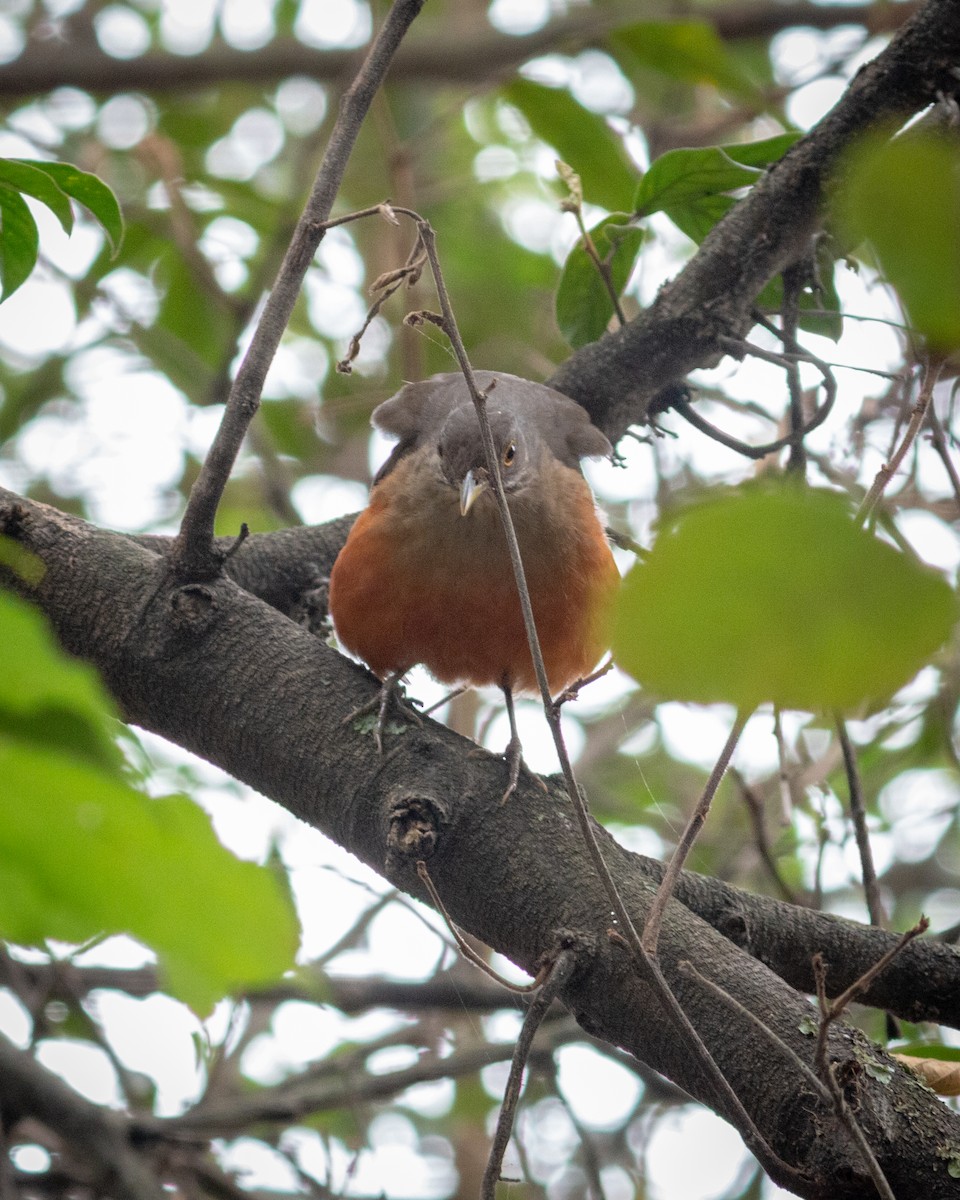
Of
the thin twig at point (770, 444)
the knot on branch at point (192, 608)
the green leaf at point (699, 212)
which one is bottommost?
the knot on branch at point (192, 608)

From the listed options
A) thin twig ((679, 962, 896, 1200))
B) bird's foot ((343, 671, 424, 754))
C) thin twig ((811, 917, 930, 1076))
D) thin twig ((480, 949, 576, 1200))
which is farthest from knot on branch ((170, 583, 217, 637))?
thin twig ((811, 917, 930, 1076))

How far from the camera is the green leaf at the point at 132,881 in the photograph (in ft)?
2.15

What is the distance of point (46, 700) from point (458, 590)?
2.29 m

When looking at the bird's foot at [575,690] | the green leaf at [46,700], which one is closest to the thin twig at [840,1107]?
the bird's foot at [575,690]

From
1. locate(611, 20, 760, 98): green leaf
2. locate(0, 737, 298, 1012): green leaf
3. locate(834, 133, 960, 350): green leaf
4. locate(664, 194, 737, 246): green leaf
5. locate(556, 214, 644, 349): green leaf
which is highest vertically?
locate(611, 20, 760, 98): green leaf

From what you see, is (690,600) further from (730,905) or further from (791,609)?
(730,905)

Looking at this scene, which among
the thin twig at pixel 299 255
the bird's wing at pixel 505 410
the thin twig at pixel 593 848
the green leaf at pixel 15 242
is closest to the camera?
the thin twig at pixel 593 848

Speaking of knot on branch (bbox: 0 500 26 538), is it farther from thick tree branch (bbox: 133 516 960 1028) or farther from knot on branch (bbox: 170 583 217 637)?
thick tree branch (bbox: 133 516 960 1028)

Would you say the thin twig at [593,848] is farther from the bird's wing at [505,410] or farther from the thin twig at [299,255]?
the bird's wing at [505,410]

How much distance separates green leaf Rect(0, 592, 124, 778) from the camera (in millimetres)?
736

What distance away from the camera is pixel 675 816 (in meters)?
5.15

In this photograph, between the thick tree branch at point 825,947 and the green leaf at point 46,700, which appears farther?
the thick tree branch at point 825,947

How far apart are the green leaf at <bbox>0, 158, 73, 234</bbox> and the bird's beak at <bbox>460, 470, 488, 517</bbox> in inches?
48.6

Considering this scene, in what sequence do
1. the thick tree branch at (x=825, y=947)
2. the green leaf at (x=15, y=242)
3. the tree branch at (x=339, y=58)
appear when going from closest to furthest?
1. the green leaf at (x=15, y=242)
2. the thick tree branch at (x=825, y=947)
3. the tree branch at (x=339, y=58)
